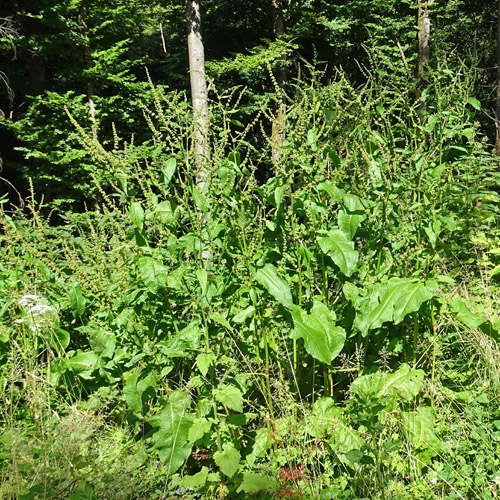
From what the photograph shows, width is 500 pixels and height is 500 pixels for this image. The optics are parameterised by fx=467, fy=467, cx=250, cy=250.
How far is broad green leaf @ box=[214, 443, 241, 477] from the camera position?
7.51ft

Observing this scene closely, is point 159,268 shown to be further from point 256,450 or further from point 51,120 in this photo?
point 51,120

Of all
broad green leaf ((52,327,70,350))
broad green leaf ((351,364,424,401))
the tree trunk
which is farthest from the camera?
the tree trunk

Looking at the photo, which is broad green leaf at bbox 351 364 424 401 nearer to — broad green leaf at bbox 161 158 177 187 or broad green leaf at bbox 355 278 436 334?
broad green leaf at bbox 355 278 436 334

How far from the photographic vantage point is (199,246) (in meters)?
2.65

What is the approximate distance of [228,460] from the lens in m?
2.34

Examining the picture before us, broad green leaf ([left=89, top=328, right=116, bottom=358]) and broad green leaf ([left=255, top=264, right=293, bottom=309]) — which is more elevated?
broad green leaf ([left=255, top=264, right=293, bottom=309])

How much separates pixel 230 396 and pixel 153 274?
0.81 metres

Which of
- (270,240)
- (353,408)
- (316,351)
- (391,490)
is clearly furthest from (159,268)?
(391,490)

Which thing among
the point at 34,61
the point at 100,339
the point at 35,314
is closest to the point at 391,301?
the point at 100,339

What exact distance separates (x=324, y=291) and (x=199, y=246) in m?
0.84

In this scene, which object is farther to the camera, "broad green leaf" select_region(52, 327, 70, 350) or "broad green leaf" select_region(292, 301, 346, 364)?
"broad green leaf" select_region(52, 327, 70, 350)

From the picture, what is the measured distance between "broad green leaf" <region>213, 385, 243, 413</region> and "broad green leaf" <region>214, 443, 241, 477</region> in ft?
0.78

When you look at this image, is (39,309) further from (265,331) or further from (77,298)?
(265,331)

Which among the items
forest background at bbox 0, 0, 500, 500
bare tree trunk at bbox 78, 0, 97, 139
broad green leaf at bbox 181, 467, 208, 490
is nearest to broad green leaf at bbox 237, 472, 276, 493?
forest background at bbox 0, 0, 500, 500
